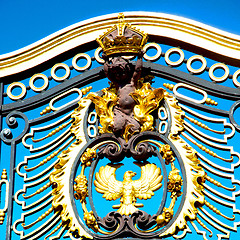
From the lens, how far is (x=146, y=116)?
680cm

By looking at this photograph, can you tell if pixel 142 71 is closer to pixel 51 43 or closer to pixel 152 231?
pixel 51 43

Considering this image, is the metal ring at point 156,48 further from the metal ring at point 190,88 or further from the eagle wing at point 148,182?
the eagle wing at point 148,182

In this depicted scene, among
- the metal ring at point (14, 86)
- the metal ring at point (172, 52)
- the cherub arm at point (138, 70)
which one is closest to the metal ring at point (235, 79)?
the metal ring at point (172, 52)

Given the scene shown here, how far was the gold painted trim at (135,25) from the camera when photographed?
6953 mm

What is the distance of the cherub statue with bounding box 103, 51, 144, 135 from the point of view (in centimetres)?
682

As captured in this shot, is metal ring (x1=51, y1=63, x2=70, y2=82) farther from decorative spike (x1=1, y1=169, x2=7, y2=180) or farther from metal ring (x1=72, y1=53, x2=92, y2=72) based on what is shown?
decorative spike (x1=1, y1=169, x2=7, y2=180)

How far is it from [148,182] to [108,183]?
262 millimetres

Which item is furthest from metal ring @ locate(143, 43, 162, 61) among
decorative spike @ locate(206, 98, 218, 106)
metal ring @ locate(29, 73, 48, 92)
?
metal ring @ locate(29, 73, 48, 92)

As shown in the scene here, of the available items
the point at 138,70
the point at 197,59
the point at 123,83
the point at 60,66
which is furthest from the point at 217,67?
the point at 60,66

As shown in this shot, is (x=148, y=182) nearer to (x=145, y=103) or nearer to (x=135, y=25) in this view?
(x=145, y=103)

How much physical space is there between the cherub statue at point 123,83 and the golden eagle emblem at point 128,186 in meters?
0.29

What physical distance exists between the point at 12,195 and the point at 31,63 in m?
0.95

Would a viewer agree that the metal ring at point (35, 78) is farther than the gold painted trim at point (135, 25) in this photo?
Yes

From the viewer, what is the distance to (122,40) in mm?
6910
